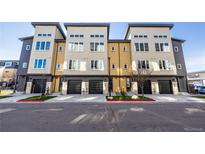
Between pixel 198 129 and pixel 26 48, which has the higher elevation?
pixel 26 48

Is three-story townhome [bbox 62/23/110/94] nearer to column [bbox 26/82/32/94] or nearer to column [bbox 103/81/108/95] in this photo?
column [bbox 103/81/108/95]

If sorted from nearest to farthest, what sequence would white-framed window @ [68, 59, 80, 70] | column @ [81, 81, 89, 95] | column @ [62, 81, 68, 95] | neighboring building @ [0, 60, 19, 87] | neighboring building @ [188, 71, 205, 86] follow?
column @ [62, 81, 68, 95] → column @ [81, 81, 89, 95] → white-framed window @ [68, 59, 80, 70] → neighboring building @ [0, 60, 19, 87] → neighboring building @ [188, 71, 205, 86]

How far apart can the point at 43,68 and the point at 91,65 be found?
844cm

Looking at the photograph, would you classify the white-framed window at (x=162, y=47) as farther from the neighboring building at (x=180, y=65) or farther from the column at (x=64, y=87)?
the column at (x=64, y=87)

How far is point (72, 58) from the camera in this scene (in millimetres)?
15555

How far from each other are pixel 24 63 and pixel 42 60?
169 inches

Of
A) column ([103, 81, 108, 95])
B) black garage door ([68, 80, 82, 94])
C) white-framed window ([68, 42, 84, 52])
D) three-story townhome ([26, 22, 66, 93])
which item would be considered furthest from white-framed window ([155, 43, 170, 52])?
three-story townhome ([26, 22, 66, 93])

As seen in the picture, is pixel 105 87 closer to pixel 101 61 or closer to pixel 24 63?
pixel 101 61

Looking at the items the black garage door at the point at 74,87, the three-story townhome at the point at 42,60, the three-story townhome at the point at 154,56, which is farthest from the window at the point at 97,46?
the three-story townhome at the point at 42,60

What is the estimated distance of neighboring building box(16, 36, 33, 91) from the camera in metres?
A: 16.2

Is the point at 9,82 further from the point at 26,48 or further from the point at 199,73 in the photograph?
the point at 199,73

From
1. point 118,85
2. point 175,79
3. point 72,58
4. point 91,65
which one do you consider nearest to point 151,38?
point 175,79

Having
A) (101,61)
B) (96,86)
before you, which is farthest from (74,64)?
(96,86)

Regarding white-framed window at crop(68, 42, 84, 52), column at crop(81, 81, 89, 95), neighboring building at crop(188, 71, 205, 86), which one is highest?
white-framed window at crop(68, 42, 84, 52)
